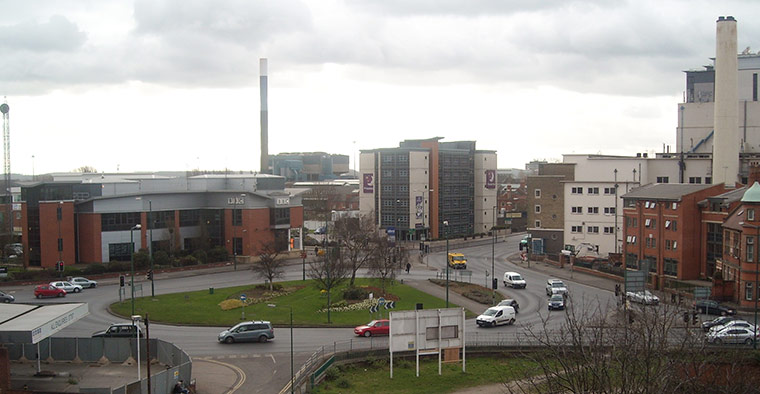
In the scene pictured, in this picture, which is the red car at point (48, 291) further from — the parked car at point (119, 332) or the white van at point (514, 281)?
the white van at point (514, 281)

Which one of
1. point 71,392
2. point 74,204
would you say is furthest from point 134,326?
point 74,204

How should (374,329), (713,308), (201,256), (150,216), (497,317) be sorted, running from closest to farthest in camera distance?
(374,329) < (497,317) < (713,308) < (150,216) < (201,256)

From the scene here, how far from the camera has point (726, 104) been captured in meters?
67.6

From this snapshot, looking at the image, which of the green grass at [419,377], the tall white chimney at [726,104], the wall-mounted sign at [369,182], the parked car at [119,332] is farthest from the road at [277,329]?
the wall-mounted sign at [369,182]

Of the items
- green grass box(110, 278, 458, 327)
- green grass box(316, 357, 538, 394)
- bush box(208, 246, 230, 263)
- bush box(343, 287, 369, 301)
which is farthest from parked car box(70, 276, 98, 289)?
green grass box(316, 357, 538, 394)

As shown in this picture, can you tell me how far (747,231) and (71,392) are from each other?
41.2 metres

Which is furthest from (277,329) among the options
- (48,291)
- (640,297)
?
(48,291)

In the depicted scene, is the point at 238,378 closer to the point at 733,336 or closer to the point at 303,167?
the point at 733,336

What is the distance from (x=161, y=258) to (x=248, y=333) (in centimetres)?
3396

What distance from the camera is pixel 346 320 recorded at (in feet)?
140

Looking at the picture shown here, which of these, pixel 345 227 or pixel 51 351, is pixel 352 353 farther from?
pixel 345 227

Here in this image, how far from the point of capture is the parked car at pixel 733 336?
33281 millimetres

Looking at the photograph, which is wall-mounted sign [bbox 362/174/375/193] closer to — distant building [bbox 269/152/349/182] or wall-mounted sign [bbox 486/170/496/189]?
wall-mounted sign [bbox 486/170/496/189]

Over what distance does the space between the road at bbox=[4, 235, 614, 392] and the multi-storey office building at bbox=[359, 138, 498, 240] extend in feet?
60.7
